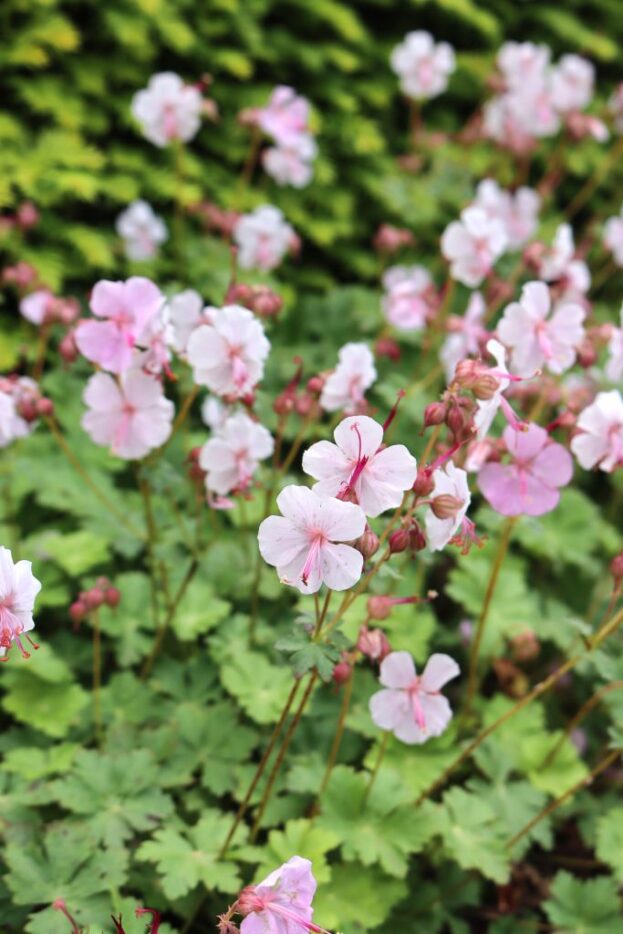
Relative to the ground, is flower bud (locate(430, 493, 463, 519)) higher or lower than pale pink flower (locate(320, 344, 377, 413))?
higher

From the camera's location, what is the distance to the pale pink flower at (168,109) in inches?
127

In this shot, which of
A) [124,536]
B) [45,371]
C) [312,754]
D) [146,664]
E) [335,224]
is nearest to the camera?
[312,754]

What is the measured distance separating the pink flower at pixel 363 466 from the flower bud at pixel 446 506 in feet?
0.37

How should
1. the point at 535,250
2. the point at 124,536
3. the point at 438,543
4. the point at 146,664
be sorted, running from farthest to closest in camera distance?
the point at 535,250 → the point at 124,536 → the point at 146,664 → the point at 438,543

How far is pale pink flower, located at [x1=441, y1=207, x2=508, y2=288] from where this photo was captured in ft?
9.71

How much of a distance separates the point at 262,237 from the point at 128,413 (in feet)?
4.43

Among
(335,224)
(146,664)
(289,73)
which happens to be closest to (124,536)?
(146,664)

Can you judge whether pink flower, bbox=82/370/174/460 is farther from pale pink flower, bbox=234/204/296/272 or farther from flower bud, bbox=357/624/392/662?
pale pink flower, bbox=234/204/296/272

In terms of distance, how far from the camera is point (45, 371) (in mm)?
3564

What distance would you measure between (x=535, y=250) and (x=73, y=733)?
6.62 ft

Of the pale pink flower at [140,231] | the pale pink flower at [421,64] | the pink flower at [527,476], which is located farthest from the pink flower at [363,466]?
the pale pink flower at [421,64]

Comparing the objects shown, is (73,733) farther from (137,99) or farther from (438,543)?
(137,99)

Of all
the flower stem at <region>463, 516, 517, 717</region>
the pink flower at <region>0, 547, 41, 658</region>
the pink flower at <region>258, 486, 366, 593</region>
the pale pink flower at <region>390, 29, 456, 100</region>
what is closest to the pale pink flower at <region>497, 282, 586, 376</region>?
the flower stem at <region>463, 516, 517, 717</region>

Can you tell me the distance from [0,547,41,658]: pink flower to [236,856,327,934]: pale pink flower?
1.70 feet
